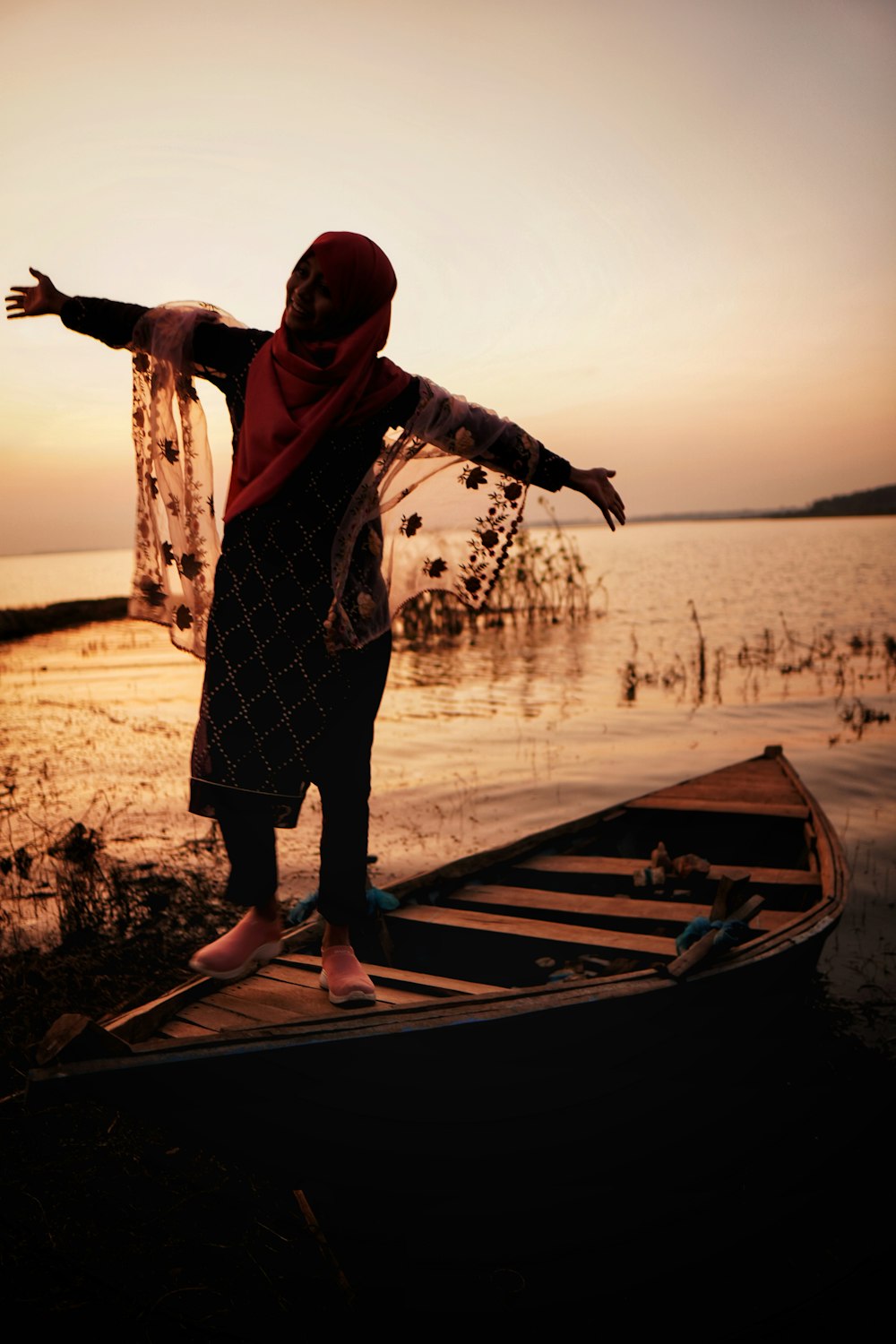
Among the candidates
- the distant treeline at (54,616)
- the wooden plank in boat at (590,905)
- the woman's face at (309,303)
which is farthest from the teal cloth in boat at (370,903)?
the distant treeline at (54,616)

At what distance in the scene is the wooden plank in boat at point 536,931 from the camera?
10.5 feet

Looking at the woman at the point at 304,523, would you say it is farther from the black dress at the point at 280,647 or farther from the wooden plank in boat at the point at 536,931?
the wooden plank in boat at the point at 536,931

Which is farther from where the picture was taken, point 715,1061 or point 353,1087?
point 715,1061

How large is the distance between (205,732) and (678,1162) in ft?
6.08

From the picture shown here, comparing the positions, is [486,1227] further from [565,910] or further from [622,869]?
[622,869]

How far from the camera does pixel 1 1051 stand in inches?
123

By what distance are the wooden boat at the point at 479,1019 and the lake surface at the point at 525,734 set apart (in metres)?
0.93

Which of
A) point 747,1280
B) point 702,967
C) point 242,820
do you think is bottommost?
point 747,1280

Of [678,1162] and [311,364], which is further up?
[311,364]

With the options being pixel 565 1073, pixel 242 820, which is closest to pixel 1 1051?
pixel 242 820

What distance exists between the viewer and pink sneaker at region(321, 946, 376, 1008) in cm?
251

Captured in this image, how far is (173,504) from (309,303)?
74 centimetres

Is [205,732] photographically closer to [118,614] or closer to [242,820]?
[242,820]

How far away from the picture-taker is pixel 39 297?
240 centimetres
